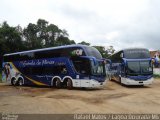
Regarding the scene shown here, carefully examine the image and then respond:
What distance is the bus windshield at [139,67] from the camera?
23516 millimetres

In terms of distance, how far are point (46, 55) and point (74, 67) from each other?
3611mm

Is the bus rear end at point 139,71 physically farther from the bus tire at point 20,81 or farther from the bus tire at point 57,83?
the bus tire at point 20,81

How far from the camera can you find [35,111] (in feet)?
35.1

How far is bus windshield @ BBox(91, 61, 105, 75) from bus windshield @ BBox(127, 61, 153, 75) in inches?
122

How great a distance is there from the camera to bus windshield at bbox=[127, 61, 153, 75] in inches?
926

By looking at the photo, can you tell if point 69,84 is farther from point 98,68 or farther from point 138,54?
Result: point 138,54

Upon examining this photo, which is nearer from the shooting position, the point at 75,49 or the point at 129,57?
the point at 75,49

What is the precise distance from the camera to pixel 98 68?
21.0 m

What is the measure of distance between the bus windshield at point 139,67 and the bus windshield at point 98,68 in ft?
10.2

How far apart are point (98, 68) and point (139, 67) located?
437 cm

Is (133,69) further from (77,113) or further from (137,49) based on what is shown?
(77,113)

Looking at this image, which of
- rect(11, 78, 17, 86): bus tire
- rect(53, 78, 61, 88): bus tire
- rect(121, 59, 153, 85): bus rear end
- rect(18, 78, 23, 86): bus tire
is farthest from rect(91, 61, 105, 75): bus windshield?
rect(11, 78, 17, 86): bus tire

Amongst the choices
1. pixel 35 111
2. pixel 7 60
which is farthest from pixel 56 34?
pixel 35 111

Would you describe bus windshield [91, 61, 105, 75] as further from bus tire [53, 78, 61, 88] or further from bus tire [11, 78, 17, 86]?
bus tire [11, 78, 17, 86]
